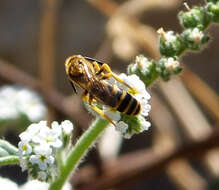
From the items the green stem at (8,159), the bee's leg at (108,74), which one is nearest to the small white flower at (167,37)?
the bee's leg at (108,74)

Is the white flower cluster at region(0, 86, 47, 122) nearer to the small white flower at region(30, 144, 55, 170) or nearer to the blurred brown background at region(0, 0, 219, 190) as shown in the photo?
the blurred brown background at region(0, 0, 219, 190)

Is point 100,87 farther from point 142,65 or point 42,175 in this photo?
point 42,175

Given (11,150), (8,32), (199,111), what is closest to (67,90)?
(8,32)

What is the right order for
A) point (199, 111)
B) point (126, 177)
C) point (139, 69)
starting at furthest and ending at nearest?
point (199, 111), point (126, 177), point (139, 69)

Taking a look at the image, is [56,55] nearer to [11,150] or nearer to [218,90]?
[218,90]

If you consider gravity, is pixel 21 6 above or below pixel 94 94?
above

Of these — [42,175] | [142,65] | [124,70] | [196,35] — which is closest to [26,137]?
[42,175]
